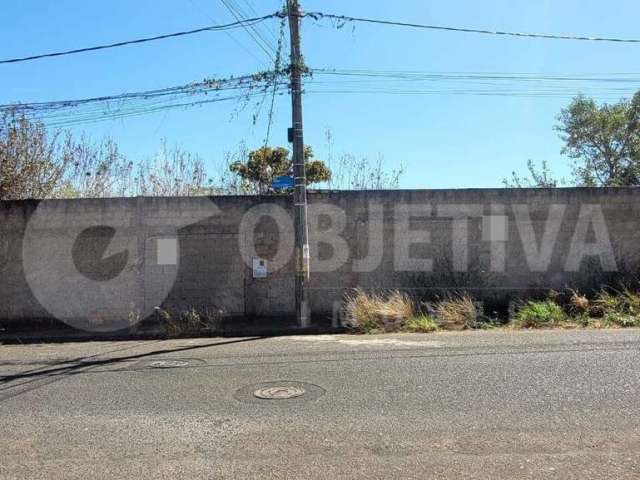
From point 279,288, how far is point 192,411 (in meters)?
7.16

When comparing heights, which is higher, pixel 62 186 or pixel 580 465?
pixel 62 186

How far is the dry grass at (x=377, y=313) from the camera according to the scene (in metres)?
10.9

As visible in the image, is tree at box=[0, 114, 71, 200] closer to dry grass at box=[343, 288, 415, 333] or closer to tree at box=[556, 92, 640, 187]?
dry grass at box=[343, 288, 415, 333]

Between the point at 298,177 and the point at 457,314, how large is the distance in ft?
13.3

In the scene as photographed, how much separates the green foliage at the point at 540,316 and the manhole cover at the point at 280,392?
233 inches

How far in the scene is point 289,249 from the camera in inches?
497

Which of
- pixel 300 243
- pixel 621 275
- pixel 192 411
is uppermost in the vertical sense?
pixel 300 243

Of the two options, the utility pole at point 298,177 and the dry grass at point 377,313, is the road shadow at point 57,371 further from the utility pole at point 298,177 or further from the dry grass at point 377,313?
the dry grass at point 377,313

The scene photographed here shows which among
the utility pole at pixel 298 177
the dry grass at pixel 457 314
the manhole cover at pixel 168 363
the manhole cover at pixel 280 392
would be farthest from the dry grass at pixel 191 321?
the manhole cover at pixel 280 392

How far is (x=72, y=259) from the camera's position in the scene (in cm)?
1252

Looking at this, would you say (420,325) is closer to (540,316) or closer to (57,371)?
(540,316)

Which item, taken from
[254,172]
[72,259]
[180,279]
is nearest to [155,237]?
[180,279]

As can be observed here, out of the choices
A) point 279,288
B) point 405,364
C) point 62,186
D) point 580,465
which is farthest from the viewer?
point 62,186

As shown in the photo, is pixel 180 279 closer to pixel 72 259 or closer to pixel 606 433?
pixel 72 259
